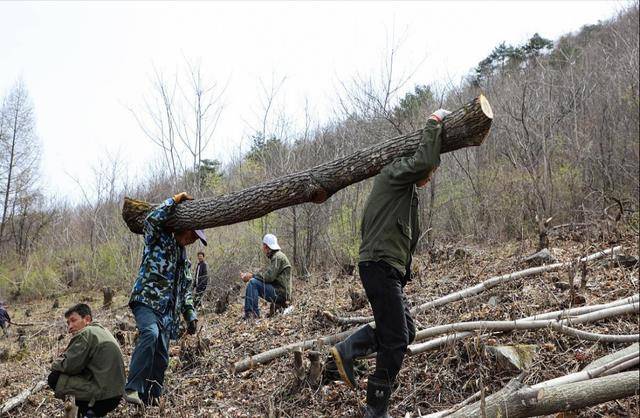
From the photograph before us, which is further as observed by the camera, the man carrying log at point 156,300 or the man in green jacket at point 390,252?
the man carrying log at point 156,300

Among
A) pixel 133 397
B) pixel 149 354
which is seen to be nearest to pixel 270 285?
pixel 149 354

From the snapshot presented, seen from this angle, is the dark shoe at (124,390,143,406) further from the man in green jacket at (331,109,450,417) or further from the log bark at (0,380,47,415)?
the man in green jacket at (331,109,450,417)

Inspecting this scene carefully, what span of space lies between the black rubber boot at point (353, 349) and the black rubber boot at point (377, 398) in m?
0.29

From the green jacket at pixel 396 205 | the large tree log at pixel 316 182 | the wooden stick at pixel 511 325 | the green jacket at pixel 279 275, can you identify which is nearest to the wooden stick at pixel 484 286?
the wooden stick at pixel 511 325

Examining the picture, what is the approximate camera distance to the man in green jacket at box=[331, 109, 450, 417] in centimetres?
401

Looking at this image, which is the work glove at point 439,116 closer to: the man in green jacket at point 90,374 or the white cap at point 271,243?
the man in green jacket at point 90,374

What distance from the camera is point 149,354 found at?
5238 millimetres

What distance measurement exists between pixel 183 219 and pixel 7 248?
26.6m

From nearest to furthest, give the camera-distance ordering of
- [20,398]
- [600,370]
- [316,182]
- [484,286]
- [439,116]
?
Result: [600,370]
[439,116]
[316,182]
[20,398]
[484,286]

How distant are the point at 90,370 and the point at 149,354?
572mm

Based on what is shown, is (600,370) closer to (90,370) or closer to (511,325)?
(511,325)

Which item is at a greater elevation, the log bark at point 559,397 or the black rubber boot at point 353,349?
the black rubber boot at point 353,349

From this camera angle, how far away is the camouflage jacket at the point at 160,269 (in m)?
5.39

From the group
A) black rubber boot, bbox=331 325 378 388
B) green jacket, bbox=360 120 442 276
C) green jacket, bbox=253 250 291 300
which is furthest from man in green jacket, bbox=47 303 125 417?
green jacket, bbox=253 250 291 300
